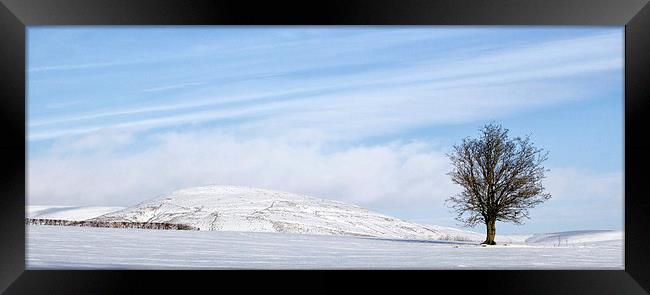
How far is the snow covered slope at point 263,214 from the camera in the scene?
613 inches

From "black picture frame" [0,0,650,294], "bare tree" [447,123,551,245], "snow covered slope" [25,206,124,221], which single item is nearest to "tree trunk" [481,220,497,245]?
"bare tree" [447,123,551,245]

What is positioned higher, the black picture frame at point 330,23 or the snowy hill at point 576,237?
the black picture frame at point 330,23

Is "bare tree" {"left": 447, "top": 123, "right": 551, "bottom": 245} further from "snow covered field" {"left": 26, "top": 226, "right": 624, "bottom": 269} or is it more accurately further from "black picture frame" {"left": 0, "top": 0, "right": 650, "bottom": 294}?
"black picture frame" {"left": 0, "top": 0, "right": 650, "bottom": 294}

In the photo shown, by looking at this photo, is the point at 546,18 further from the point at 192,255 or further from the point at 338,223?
the point at 338,223

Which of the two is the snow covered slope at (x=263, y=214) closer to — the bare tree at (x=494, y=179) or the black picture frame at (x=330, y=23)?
the bare tree at (x=494, y=179)

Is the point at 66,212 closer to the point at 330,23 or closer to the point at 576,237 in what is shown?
the point at 576,237

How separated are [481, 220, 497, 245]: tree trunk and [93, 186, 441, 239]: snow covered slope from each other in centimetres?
162

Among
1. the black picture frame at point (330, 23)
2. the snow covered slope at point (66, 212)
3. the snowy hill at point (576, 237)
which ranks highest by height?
the black picture frame at point (330, 23)

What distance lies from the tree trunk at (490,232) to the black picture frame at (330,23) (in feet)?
27.3

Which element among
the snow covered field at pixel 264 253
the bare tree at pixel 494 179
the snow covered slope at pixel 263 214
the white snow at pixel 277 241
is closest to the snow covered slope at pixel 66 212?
the white snow at pixel 277 241

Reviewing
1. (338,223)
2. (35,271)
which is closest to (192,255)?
(35,271)

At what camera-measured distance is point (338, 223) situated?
16062 millimetres

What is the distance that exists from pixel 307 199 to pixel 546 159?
6263 mm

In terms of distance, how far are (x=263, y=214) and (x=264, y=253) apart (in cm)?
698
